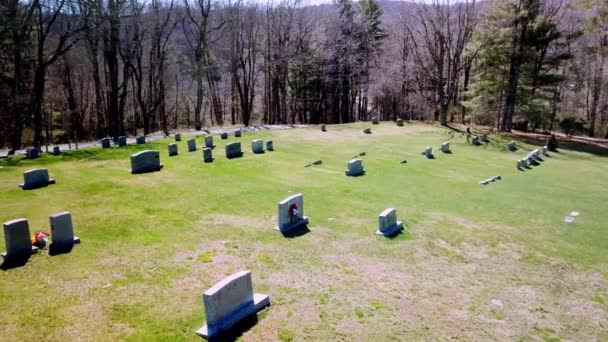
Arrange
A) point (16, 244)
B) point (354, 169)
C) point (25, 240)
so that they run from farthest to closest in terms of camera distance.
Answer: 1. point (354, 169)
2. point (25, 240)
3. point (16, 244)

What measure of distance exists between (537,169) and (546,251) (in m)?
10.6

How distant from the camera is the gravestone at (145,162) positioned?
1186 cm

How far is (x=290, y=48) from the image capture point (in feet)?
107

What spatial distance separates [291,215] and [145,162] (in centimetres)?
658

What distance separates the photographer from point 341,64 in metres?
33.3

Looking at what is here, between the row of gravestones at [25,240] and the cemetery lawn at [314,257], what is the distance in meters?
0.25

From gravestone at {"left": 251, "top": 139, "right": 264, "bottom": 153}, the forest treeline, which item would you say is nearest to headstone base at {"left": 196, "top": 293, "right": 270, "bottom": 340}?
gravestone at {"left": 251, "top": 139, "right": 264, "bottom": 153}

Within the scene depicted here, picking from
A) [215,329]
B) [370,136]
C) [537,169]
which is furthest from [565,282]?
[370,136]

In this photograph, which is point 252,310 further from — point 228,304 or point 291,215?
point 291,215

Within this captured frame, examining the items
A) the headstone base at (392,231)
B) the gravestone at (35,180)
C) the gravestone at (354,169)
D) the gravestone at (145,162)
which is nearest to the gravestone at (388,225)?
the headstone base at (392,231)

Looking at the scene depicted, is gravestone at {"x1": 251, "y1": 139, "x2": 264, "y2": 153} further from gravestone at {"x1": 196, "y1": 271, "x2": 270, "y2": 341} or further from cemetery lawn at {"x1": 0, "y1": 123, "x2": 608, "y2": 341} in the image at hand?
gravestone at {"x1": 196, "y1": 271, "x2": 270, "y2": 341}

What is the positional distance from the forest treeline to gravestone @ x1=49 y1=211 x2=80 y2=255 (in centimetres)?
1821

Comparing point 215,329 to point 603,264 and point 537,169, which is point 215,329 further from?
point 537,169

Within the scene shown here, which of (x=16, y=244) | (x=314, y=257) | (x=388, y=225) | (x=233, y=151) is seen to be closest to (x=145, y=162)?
(x=233, y=151)
